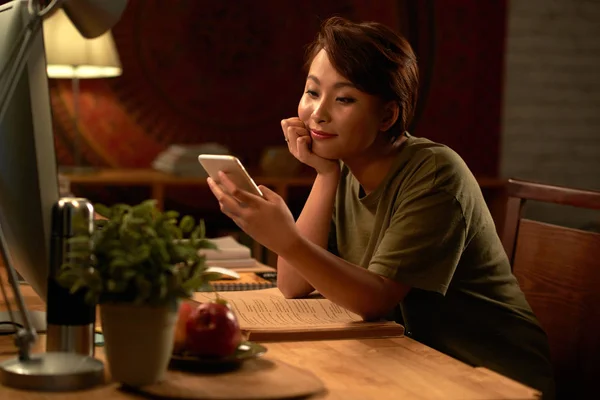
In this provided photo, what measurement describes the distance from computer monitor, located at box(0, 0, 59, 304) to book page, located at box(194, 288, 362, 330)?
356mm

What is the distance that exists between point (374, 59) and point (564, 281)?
1.83ft

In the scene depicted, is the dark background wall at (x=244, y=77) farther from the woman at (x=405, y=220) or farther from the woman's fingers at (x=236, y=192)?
the woman's fingers at (x=236, y=192)

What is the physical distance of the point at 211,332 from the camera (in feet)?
3.79

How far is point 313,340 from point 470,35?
11.3 feet

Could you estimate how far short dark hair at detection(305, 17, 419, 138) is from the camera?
1.74m

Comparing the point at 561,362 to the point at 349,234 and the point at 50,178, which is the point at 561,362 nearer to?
the point at 349,234

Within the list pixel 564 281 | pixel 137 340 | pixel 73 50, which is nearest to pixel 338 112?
pixel 564 281

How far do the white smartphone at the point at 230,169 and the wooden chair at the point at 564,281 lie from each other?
67 cm

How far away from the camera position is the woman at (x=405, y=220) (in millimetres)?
1629

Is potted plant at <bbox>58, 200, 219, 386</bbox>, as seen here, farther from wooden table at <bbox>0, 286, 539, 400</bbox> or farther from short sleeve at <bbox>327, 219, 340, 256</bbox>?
short sleeve at <bbox>327, 219, 340, 256</bbox>

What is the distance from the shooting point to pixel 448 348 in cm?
172

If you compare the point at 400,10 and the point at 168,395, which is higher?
the point at 400,10

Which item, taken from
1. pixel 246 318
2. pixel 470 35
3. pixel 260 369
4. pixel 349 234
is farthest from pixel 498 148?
Answer: pixel 260 369

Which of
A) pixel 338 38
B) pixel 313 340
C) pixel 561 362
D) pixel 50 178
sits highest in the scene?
pixel 338 38
